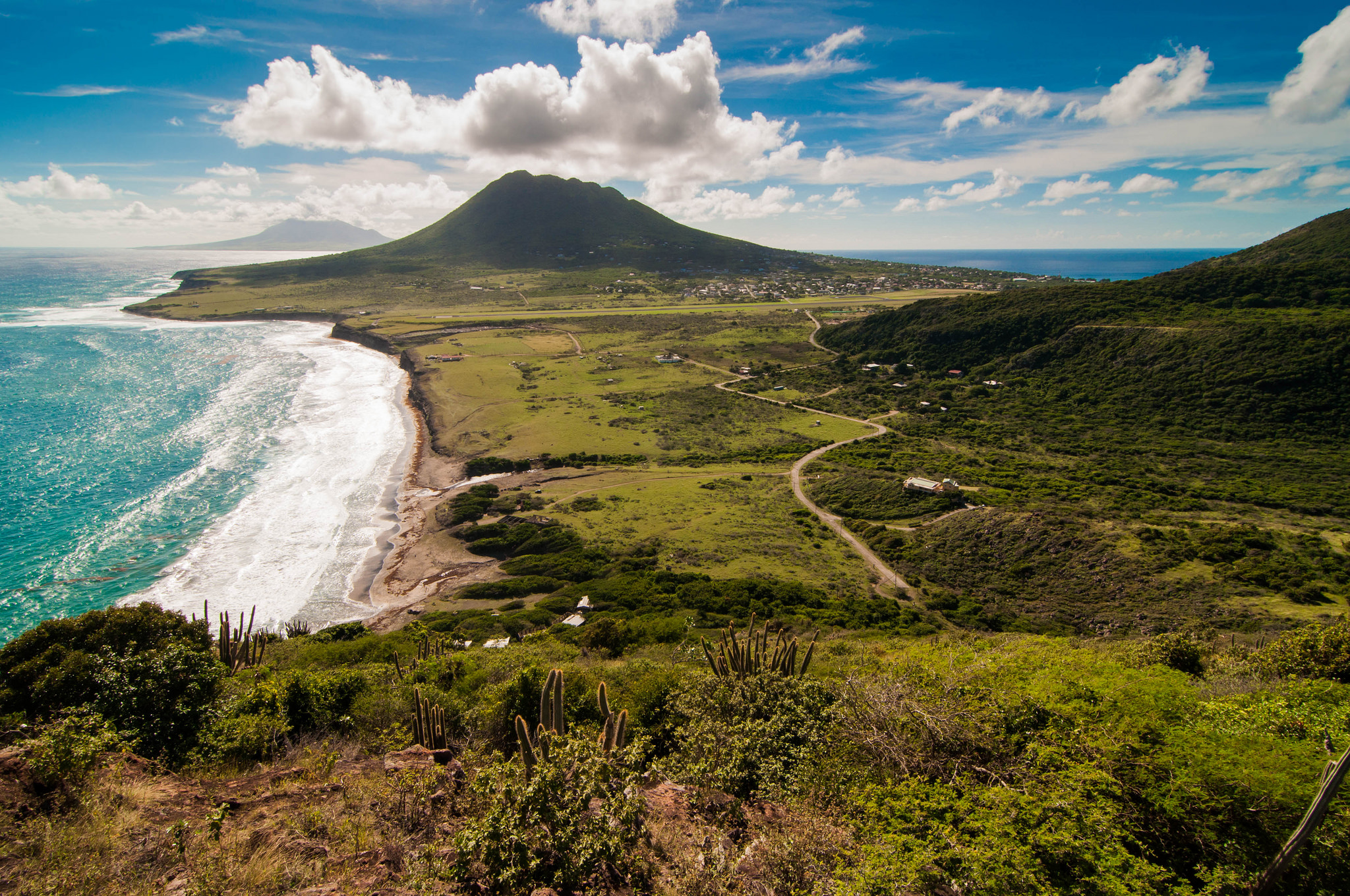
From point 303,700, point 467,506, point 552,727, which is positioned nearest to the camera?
point 552,727

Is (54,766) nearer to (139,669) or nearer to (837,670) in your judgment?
(139,669)

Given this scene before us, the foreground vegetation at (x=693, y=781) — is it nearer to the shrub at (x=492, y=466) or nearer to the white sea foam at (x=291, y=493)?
the white sea foam at (x=291, y=493)

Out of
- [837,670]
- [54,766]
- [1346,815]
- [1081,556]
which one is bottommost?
[1081,556]

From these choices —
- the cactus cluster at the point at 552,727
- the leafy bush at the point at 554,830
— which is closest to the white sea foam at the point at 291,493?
the cactus cluster at the point at 552,727

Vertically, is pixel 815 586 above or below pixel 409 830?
below

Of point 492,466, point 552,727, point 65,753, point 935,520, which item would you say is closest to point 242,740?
point 65,753

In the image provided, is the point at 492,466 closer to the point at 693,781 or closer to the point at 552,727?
the point at 552,727

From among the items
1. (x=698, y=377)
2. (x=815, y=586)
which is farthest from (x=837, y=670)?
(x=698, y=377)
